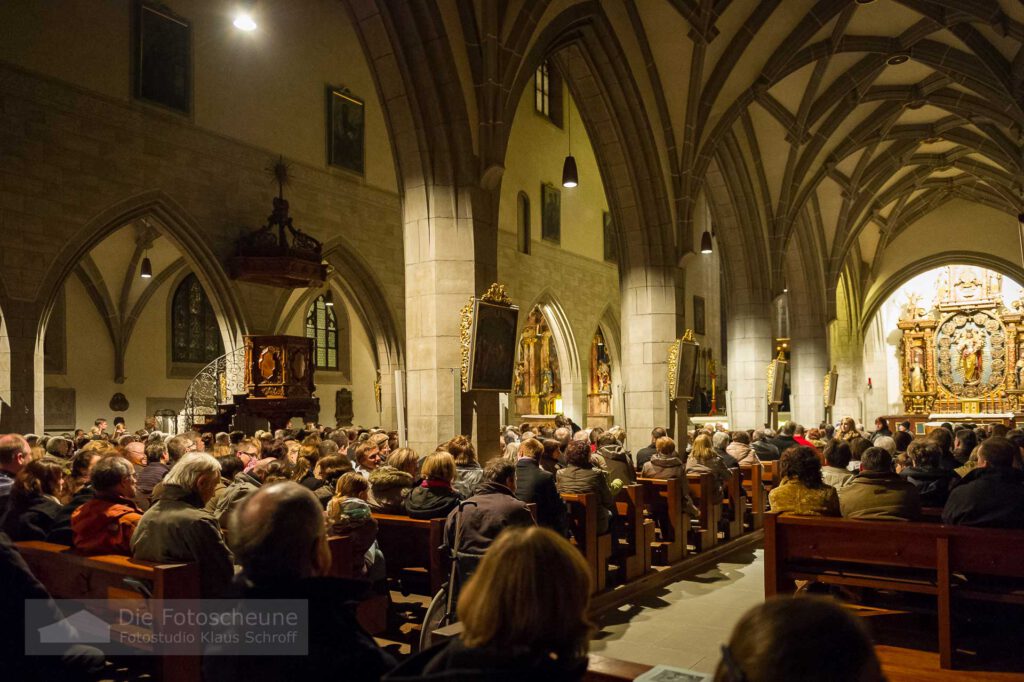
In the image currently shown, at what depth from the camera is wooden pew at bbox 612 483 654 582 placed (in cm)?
688

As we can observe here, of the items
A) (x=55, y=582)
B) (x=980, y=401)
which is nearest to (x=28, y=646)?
(x=55, y=582)

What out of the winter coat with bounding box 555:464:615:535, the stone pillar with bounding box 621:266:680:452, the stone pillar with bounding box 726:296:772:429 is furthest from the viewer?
the stone pillar with bounding box 726:296:772:429

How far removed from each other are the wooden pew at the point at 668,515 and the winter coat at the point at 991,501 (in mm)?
3097

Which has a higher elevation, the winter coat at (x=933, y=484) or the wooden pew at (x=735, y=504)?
the winter coat at (x=933, y=484)

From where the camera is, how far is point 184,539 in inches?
147

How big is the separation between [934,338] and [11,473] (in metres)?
27.7

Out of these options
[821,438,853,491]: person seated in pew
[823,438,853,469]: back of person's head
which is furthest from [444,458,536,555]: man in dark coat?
[823,438,853,469]: back of person's head

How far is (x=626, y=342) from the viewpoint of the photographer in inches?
507

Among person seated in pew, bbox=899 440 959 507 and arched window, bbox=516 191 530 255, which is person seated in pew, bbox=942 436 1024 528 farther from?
arched window, bbox=516 191 530 255

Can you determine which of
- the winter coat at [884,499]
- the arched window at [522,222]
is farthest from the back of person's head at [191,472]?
the arched window at [522,222]

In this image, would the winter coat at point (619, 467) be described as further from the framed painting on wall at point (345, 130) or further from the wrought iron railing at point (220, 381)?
the framed painting on wall at point (345, 130)

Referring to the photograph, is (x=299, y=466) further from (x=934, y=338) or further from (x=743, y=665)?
(x=934, y=338)

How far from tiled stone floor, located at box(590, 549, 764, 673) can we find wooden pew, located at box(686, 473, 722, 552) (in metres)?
0.41

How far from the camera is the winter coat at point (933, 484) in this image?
6.17 m
